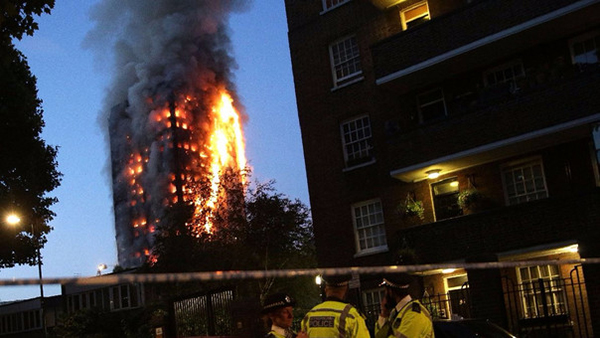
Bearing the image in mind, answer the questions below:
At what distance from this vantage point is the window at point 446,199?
76.6 feet

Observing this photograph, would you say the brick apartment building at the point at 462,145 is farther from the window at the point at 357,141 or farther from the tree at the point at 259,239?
the tree at the point at 259,239

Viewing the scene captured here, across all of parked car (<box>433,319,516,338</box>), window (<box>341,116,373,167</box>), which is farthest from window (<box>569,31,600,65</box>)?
parked car (<box>433,319,516,338</box>)

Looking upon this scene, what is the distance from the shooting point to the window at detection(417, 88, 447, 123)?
23.9 metres

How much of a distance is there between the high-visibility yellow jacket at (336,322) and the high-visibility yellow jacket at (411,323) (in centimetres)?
32

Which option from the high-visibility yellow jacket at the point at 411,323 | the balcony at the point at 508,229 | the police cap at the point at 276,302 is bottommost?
the high-visibility yellow jacket at the point at 411,323

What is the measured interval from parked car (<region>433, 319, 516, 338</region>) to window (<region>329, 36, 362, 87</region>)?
53.0 ft

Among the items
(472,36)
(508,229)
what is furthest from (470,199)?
(472,36)

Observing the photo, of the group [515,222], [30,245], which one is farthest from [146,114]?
[515,222]

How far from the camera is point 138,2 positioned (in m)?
119

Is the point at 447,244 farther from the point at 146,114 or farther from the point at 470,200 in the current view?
the point at 146,114

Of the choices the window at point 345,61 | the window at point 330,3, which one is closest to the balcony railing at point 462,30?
the window at point 345,61

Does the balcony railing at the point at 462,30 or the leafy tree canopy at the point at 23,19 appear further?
the balcony railing at the point at 462,30

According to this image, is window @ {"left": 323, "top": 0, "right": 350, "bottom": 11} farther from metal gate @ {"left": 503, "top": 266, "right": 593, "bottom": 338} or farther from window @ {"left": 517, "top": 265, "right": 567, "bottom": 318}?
metal gate @ {"left": 503, "top": 266, "right": 593, "bottom": 338}

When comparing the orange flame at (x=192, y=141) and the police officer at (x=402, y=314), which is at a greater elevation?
the orange flame at (x=192, y=141)
